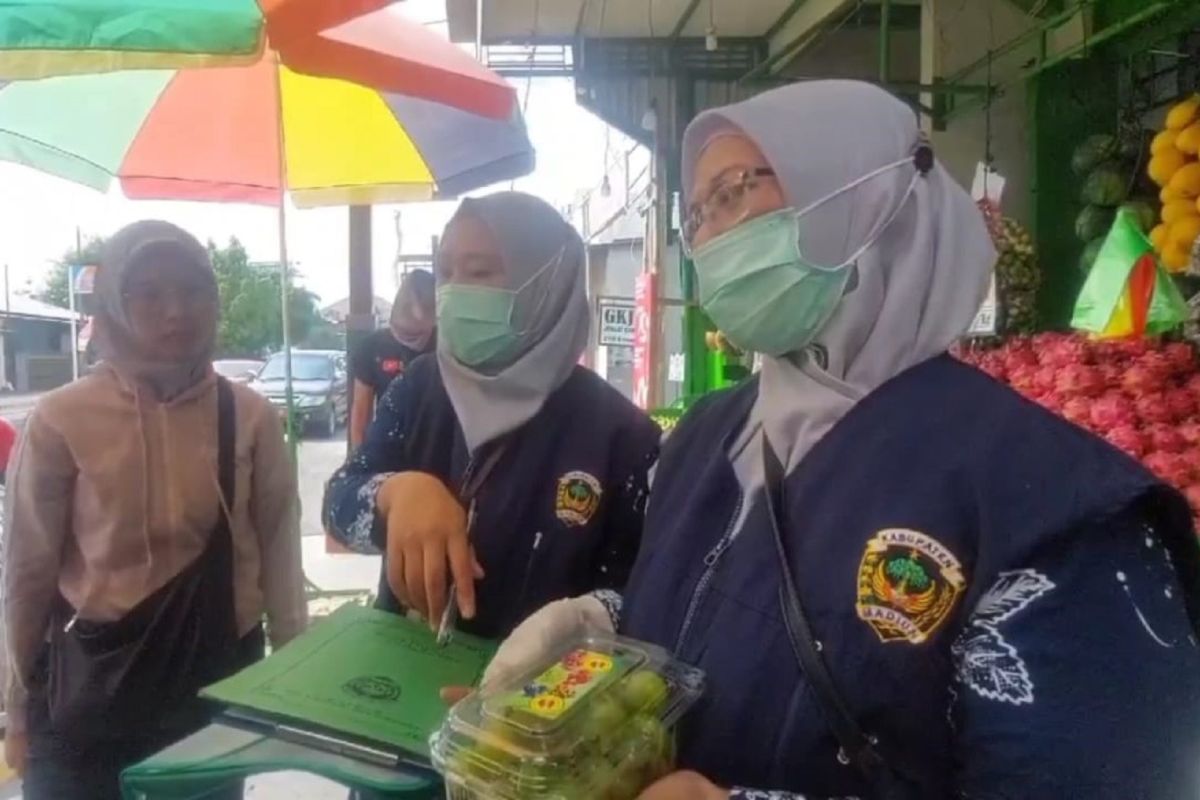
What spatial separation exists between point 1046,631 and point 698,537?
404mm

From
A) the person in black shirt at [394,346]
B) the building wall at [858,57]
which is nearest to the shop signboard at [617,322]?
the building wall at [858,57]

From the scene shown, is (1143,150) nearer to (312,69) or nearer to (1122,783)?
(312,69)

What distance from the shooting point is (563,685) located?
0.96m

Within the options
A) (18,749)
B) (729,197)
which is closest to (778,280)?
(729,197)

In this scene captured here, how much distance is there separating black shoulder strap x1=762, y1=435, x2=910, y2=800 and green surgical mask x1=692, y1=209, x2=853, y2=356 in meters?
0.25

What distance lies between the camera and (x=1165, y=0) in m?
2.77

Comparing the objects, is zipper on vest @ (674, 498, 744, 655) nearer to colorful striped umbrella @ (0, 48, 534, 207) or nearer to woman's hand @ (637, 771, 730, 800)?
woman's hand @ (637, 771, 730, 800)

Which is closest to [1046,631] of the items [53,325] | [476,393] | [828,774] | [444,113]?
[828,774]

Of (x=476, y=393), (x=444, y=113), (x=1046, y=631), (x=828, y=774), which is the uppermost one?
(x=444, y=113)

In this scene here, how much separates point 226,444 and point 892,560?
5.24 feet

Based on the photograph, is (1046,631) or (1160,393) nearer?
(1046,631)

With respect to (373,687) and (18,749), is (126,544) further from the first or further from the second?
(373,687)

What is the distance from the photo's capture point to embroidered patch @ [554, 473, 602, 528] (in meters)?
1.64

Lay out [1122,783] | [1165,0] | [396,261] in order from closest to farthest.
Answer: [1122,783] → [1165,0] → [396,261]
